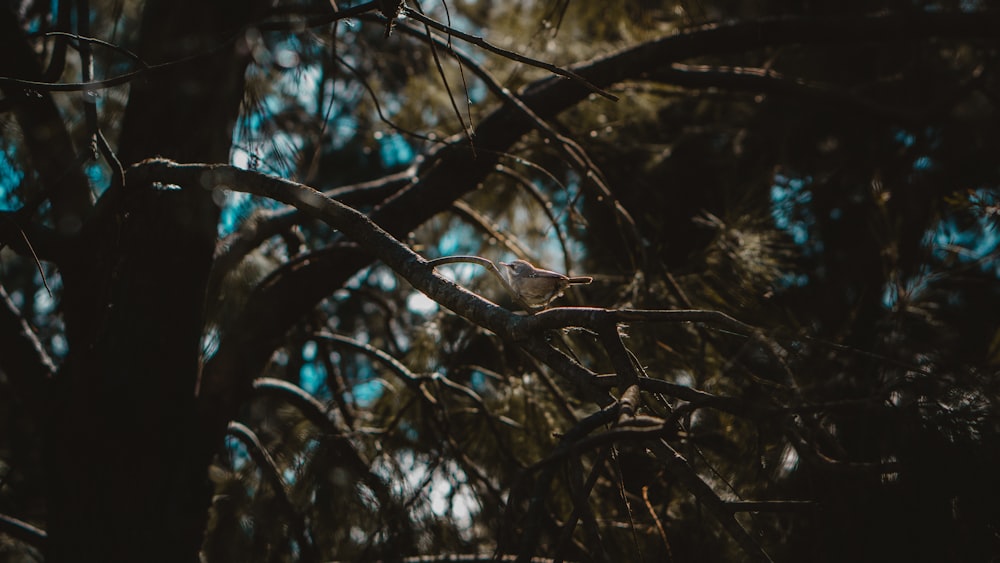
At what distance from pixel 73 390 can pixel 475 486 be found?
39.5 inches

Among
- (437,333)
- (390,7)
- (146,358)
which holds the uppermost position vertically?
(437,333)

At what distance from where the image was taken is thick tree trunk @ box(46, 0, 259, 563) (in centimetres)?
153

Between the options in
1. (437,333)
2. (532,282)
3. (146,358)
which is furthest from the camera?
(437,333)

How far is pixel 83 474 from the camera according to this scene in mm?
1537

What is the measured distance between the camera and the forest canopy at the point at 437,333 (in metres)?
0.96

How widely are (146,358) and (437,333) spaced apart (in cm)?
84

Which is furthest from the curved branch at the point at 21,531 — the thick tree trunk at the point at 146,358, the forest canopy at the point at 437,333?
the thick tree trunk at the point at 146,358

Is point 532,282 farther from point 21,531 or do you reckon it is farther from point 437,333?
point 21,531

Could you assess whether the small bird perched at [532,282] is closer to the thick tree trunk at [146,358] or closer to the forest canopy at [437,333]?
the forest canopy at [437,333]

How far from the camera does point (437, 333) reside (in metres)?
2.17

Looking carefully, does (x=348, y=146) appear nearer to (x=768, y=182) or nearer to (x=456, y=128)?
(x=456, y=128)

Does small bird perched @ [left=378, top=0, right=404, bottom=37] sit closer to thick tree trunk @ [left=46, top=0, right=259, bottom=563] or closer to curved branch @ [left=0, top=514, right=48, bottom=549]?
thick tree trunk @ [left=46, top=0, right=259, bottom=563]

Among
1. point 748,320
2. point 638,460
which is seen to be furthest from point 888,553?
point 638,460

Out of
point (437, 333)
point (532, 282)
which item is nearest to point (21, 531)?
point (437, 333)
